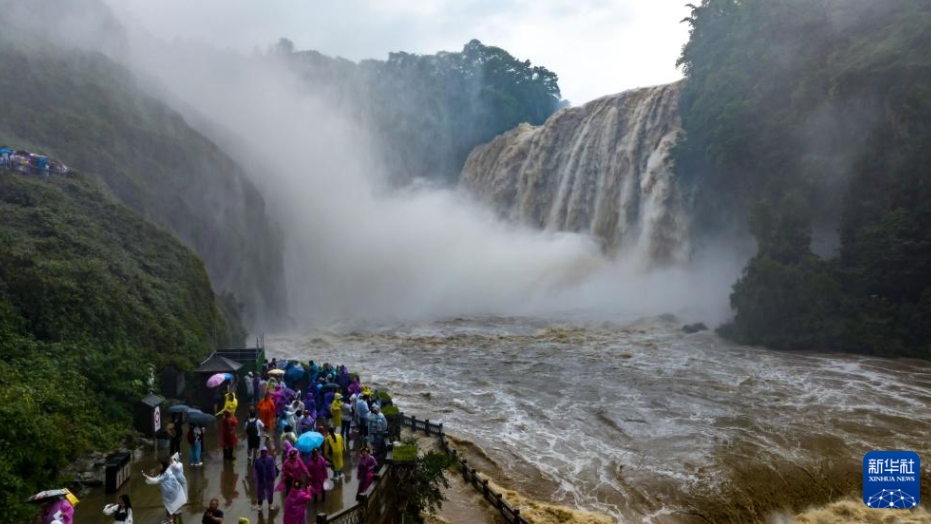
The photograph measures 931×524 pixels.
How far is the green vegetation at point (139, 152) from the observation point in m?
26.6

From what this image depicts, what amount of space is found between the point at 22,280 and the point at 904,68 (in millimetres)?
30529

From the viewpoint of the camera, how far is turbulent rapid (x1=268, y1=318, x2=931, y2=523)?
1427 cm

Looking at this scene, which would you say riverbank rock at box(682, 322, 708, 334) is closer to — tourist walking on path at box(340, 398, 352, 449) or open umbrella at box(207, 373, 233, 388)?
tourist walking on path at box(340, 398, 352, 449)

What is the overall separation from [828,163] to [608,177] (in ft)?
56.9

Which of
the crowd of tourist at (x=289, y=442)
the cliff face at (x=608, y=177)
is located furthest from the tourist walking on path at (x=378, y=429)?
the cliff face at (x=608, y=177)

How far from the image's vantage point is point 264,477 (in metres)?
8.90

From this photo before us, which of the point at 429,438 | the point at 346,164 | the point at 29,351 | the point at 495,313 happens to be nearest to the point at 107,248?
the point at 29,351

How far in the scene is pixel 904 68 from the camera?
25.3 metres

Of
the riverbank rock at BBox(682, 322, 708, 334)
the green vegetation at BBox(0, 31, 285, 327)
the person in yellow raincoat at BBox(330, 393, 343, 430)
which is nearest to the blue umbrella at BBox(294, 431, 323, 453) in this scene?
the person in yellow raincoat at BBox(330, 393, 343, 430)

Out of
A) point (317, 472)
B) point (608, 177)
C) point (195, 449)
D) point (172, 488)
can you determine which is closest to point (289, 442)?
point (317, 472)

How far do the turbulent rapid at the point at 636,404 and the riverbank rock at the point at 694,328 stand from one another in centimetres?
71

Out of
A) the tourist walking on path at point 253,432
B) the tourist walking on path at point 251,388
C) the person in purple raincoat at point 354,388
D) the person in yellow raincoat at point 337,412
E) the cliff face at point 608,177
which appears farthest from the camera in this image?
the cliff face at point 608,177

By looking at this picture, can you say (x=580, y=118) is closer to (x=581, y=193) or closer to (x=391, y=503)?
(x=581, y=193)

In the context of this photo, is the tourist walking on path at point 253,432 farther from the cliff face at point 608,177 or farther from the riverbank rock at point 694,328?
the cliff face at point 608,177
